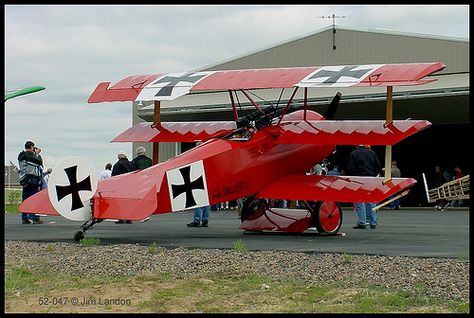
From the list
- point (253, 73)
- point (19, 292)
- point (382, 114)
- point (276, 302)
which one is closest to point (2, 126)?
point (19, 292)

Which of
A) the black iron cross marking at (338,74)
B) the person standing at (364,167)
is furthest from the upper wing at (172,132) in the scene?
the black iron cross marking at (338,74)

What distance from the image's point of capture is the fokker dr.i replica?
11914 millimetres

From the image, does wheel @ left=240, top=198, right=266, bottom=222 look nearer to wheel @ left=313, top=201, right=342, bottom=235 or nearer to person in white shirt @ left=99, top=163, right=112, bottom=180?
wheel @ left=313, top=201, right=342, bottom=235

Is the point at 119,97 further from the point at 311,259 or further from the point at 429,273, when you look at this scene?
the point at 429,273

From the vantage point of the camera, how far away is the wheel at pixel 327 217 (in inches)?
566

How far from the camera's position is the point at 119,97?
1537 centimetres

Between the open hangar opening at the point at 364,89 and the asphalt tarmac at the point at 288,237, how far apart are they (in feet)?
34.3

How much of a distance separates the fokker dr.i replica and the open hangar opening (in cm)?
1205

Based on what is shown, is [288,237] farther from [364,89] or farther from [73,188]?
[364,89]

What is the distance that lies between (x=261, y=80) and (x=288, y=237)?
109 inches


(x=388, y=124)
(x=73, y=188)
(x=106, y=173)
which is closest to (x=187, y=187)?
(x=73, y=188)

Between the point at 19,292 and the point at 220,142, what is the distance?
5.91 m

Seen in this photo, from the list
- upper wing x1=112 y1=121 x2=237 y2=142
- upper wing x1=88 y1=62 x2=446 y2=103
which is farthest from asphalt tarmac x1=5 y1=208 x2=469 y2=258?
upper wing x1=88 y1=62 x2=446 y2=103

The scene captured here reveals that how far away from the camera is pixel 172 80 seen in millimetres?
14664
